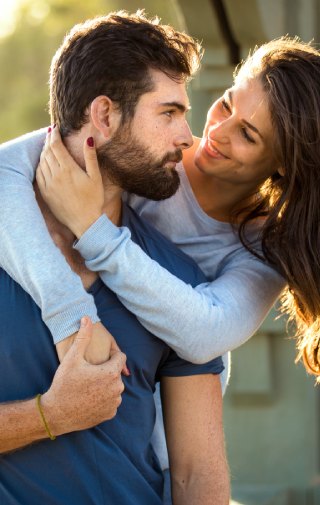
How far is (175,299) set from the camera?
2734mm

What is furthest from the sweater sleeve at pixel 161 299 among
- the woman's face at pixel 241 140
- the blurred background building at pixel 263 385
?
the blurred background building at pixel 263 385

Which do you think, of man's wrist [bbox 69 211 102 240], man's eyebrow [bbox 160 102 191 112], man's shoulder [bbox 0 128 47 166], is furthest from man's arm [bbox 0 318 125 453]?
man's eyebrow [bbox 160 102 191 112]

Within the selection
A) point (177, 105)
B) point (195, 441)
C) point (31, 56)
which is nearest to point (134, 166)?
point (177, 105)

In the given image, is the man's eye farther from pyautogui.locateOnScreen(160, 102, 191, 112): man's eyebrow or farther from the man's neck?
the man's neck

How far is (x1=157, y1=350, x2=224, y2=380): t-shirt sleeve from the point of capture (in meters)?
2.83

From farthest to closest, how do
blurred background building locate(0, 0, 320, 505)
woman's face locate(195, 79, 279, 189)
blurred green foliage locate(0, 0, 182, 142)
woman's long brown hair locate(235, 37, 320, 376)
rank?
blurred green foliage locate(0, 0, 182, 142), blurred background building locate(0, 0, 320, 505), woman's face locate(195, 79, 279, 189), woman's long brown hair locate(235, 37, 320, 376)

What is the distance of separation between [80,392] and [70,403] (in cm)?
3

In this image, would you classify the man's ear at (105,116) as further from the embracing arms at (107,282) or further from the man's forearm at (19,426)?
the man's forearm at (19,426)

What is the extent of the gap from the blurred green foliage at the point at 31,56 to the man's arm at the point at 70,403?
18032 mm

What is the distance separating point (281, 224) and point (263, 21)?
2.19 meters

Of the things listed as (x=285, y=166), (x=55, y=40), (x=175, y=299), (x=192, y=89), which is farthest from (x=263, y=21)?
(x=55, y=40)

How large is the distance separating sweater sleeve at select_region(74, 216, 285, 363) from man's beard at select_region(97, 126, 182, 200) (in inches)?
4.7

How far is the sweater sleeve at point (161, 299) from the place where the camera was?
107 inches

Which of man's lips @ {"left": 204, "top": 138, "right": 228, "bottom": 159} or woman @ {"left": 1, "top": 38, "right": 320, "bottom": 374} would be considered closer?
woman @ {"left": 1, "top": 38, "right": 320, "bottom": 374}
